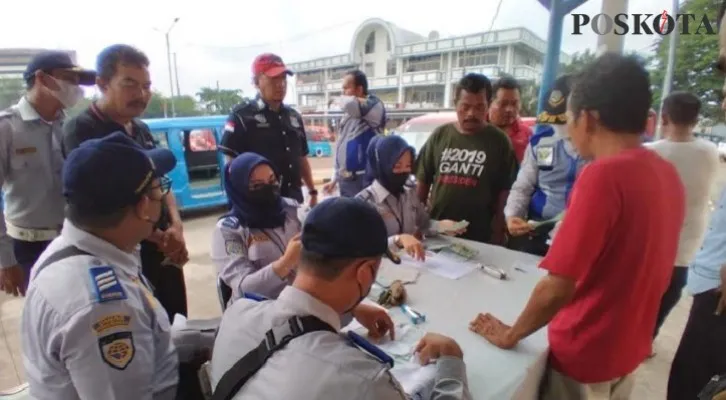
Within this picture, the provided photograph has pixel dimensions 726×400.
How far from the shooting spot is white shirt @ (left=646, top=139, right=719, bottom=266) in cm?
222

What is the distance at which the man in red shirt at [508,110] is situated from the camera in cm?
289

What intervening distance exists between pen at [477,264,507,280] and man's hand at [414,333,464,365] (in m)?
0.74

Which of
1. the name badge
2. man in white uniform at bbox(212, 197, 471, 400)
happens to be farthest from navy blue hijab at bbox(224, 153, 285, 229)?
the name badge

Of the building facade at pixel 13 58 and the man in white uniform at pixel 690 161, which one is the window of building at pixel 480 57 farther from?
the building facade at pixel 13 58

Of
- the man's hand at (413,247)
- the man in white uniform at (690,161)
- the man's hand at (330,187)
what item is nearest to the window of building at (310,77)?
the man's hand at (330,187)

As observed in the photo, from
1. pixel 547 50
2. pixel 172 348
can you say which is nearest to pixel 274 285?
pixel 172 348

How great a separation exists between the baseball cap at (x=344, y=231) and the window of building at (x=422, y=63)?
15.4 m

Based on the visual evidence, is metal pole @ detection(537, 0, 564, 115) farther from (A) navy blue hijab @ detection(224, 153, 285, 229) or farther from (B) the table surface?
(A) navy blue hijab @ detection(224, 153, 285, 229)

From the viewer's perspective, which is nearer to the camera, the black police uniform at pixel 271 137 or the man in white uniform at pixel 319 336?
the man in white uniform at pixel 319 336

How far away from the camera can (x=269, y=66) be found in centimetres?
255

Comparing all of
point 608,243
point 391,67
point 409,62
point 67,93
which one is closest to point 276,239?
point 608,243

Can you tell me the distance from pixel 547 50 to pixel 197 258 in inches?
164

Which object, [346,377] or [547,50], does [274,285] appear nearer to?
[346,377]

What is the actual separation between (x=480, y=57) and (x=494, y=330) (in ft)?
40.4
